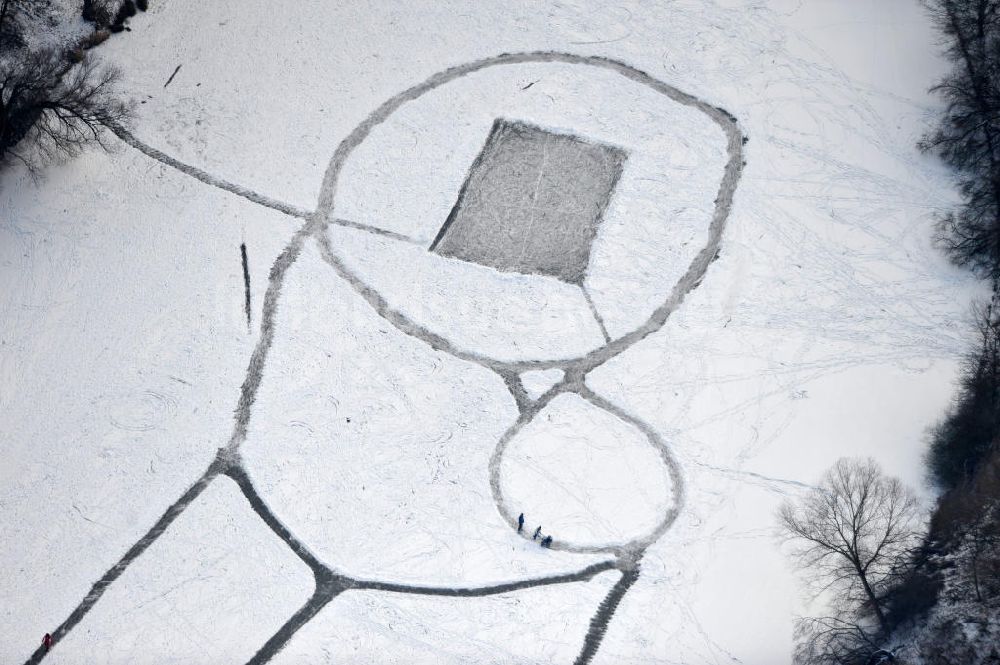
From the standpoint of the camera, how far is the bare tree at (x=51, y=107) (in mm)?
26188

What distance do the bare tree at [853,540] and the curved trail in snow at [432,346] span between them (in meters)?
2.93

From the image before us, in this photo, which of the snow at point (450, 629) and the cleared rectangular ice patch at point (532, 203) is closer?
the snow at point (450, 629)

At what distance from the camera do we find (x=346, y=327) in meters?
24.9

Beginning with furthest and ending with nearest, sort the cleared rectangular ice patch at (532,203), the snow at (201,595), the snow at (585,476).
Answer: the cleared rectangular ice patch at (532,203) → the snow at (585,476) → the snow at (201,595)

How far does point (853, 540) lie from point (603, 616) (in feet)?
17.8

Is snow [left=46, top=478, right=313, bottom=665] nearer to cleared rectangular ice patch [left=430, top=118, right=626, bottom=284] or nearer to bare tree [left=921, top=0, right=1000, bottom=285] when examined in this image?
cleared rectangular ice patch [left=430, top=118, right=626, bottom=284]

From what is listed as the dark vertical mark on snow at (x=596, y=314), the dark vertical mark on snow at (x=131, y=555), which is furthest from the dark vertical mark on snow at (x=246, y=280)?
Answer: the dark vertical mark on snow at (x=596, y=314)

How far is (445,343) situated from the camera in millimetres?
24797

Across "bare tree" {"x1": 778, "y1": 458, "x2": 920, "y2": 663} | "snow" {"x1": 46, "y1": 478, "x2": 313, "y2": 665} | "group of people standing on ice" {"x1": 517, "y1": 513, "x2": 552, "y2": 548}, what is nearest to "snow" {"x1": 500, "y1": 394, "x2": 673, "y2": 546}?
"group of people standing on ice" {"x1": 517, "y1": 513, "x2": 552, "y2": 548}

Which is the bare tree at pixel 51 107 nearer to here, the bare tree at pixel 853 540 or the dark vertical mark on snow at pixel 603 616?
the dark vertical mark on snow at pixel 603 616

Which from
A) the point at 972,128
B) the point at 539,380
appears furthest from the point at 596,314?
the point at 972,128

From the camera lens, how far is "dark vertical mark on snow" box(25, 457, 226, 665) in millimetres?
20266

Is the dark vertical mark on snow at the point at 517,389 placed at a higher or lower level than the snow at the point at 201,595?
higher

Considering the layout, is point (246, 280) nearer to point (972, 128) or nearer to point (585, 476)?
point (585, 476)
